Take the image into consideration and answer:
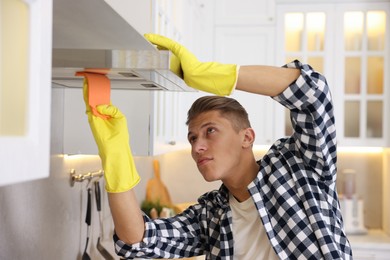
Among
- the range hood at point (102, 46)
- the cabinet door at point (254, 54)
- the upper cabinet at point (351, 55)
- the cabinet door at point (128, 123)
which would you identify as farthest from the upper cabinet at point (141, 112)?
the upper cabinet at point (351, 55)

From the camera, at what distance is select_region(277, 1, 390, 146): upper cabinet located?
11.6 feet

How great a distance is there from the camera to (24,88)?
1.97 ft

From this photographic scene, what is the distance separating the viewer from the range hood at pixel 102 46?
888 millimetres

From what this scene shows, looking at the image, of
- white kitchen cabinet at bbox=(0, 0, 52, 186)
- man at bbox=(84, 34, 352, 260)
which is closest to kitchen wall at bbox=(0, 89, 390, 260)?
man at bbox=(84, 34, 352, 260)

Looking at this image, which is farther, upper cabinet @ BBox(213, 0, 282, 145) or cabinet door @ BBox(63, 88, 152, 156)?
upper cabinet @ BBox(213, 0, 282, 145)

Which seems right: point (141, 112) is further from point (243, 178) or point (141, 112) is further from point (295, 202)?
point (295, 202)

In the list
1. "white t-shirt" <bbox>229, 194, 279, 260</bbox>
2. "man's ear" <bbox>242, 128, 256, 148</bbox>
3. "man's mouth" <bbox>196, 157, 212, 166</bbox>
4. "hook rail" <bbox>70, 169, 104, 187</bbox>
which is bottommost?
"white t-shirt" <bbox>229, 194, 279, 260</bbox>

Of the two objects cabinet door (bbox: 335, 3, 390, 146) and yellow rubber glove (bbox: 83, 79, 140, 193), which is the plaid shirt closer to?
yellow rubber glove (bbox: 83, 79, 140, 193)

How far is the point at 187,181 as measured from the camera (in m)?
4.14

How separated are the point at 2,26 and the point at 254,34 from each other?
3133 mm

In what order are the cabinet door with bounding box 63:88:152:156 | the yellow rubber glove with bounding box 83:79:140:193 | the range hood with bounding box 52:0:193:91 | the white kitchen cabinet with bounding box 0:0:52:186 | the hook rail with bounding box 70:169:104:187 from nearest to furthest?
the white kitchen cabinet with bounding box 0:0:52:186 < the range hood with bounding box 52:0:193:91 < the yellow rubber glove with bounding box 83:79:140:193 < the cabinet door with bounding box 63:88:152:156 < the hook rail with bounding box 70:169:104:187

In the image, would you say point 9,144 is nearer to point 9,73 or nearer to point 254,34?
point 9,73

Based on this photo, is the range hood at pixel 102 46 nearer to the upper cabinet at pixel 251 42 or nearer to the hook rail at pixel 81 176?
the hook rail at pixel 81 176

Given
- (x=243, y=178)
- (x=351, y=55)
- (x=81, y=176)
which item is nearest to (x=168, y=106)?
(x=81, y=176)
